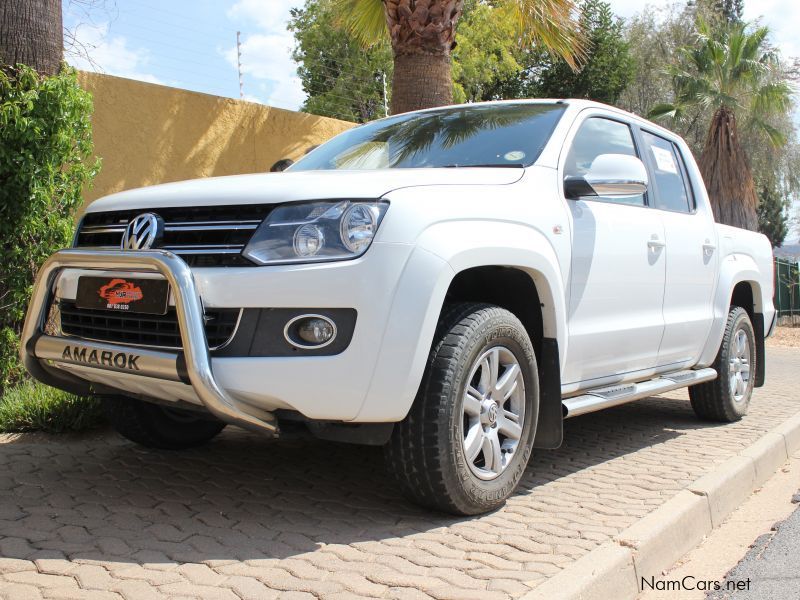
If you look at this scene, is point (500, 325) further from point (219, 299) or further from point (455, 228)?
point (219, 299)

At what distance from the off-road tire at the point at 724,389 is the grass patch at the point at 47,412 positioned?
411cm

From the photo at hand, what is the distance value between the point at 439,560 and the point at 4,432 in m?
3.08

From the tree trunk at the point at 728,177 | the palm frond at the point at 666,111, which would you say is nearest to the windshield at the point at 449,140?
the tree trunk at the point at 728,177

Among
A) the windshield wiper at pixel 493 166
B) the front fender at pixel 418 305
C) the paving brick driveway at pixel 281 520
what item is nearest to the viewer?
the paving brick driveway at pixel 281 520

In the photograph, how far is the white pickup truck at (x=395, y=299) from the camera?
3.00m

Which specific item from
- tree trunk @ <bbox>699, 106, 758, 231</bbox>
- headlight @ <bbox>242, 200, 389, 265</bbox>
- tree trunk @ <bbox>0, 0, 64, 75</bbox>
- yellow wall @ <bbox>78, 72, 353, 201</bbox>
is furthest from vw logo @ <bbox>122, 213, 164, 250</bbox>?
tree trunk @ <bbox>699, 106, 758, 231</bbox>

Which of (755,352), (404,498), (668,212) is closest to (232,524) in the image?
(404,498)

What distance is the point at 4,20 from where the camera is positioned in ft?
17.0

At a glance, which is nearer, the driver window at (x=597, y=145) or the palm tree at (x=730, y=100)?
the driver window at (x=597, y=145)

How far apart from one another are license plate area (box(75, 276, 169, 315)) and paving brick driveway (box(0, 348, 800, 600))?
0.87 meters

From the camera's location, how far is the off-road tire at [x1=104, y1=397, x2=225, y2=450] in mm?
4301

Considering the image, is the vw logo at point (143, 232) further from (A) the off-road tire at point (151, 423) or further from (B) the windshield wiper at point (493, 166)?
(B) the windshield wiper at point (493, 166)

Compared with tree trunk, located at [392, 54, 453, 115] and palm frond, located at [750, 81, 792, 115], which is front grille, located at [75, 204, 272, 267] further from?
palm frond, located at [750, 81, 792, 115]

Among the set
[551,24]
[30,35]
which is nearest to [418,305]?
[30,35]
